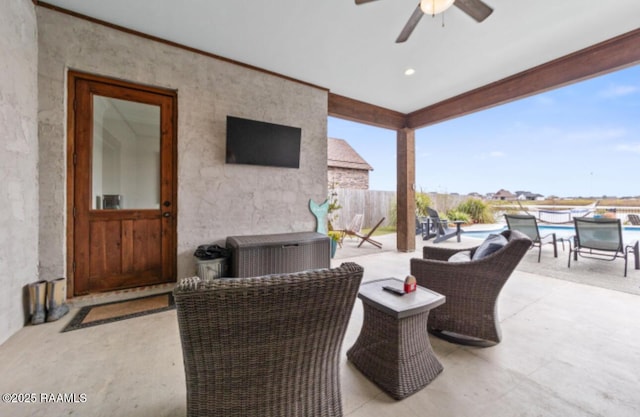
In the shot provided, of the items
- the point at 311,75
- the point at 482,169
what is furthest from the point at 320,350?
the point at 482,169

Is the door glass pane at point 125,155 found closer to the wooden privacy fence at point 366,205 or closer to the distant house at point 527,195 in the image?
the wooden privacy fence at point 366,205

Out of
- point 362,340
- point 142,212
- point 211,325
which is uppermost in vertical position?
point 142,212

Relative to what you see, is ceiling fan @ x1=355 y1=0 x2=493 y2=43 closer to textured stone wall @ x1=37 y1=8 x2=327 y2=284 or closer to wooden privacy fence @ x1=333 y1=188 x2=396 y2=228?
textured stone wall @ x1=37 y1=8 x2=327 y2=284

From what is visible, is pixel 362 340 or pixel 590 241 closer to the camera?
pixel 362 340

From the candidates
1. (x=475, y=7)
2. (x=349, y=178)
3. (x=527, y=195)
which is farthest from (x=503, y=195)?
(x=475, y=7)

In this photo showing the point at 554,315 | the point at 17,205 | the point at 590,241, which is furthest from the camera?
the point at 590,241

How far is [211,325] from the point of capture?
32.1 inches

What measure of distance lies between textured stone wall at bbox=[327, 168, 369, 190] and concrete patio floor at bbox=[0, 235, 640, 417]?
767 cm

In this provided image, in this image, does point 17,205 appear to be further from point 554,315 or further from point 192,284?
point 554,315

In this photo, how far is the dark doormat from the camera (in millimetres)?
2264

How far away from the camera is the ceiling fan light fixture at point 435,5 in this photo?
1865mm

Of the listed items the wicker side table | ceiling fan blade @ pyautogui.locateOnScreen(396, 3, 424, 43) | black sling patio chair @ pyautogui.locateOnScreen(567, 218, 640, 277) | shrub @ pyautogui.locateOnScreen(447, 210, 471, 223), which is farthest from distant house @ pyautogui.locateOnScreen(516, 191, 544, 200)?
the wicker side table

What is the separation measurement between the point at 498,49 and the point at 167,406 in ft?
15.1

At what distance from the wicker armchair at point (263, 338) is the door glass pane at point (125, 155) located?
2.74 metres
